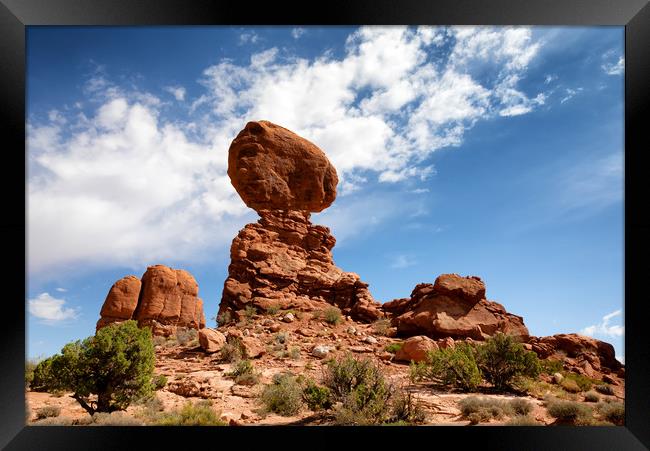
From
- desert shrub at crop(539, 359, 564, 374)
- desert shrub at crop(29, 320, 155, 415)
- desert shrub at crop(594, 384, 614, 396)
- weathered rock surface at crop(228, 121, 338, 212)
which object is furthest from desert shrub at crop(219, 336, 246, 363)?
desert shrub at crop(594, 384, 614, 396)

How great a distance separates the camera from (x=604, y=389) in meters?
10.8

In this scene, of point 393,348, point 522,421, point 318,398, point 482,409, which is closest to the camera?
point 522,421

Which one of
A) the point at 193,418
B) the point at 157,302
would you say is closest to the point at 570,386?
the point at 193,418

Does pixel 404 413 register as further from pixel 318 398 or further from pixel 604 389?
pixel 604 389

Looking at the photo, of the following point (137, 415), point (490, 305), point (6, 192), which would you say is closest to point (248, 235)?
point (490, 305)

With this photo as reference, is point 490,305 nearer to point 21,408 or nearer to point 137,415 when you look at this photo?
point 137,415

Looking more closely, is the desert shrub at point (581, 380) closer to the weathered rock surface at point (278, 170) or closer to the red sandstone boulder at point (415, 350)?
the red sandstone boulder at point (415, 350)

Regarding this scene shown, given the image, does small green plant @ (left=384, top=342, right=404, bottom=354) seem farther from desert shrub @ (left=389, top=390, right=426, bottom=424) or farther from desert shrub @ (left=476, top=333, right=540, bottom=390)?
desert shrub @ (left=389, top=390, right=426, bottom=424)

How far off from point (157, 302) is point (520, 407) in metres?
15.2

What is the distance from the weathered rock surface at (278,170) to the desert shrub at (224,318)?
5419 mm

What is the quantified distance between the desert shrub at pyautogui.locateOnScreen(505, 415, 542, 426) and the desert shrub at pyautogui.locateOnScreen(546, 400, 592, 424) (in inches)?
23.7

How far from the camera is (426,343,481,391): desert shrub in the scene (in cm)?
930

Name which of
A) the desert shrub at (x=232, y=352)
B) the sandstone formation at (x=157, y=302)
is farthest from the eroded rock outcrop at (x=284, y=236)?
the desert shrub at (x=232, y=352)
